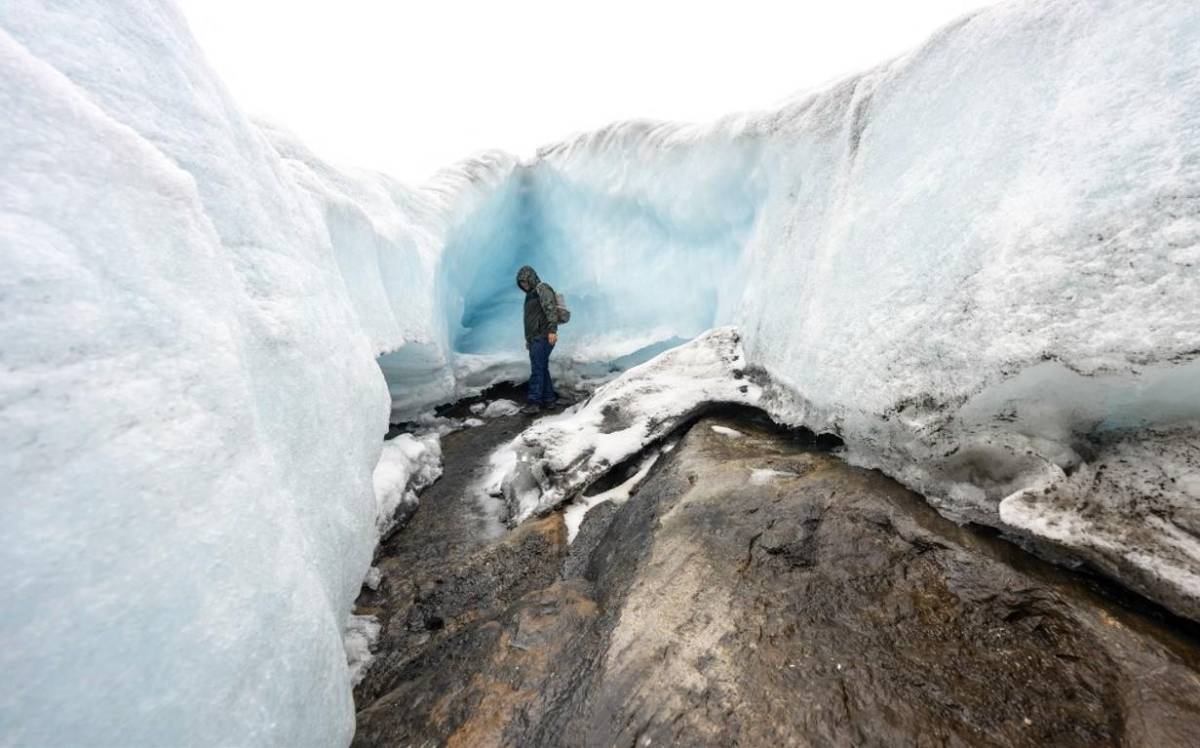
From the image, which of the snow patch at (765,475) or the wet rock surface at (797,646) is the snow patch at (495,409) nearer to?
the wet rock surface at (797,646)

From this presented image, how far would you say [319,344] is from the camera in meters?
2.71

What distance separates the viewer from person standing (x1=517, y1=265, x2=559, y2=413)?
7664mm

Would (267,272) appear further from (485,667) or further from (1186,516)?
(1186,516)

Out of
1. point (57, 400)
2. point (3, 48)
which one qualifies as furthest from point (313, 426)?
point (3, 48)

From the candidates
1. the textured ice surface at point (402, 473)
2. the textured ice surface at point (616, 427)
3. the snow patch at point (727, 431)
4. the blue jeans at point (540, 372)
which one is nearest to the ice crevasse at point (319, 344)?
the snow patch at point (727, 431)

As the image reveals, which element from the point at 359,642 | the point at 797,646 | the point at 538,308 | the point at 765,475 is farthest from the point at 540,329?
the point at 797,646

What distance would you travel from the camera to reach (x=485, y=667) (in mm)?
2139

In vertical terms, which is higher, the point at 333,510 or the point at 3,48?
the point at 3,48

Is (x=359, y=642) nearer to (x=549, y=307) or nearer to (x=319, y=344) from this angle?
(x=319, y=344)

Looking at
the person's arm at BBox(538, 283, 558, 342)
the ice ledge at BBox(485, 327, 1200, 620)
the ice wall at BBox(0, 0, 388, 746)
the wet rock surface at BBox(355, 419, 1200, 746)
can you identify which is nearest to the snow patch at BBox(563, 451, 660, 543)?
the ice ledge at BBox(485, 327, 1200, 620)

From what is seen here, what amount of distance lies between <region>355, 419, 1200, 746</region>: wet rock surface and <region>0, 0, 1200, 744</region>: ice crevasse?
29 cm

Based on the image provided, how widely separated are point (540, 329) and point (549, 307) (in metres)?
0.38

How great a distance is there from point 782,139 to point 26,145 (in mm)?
5385

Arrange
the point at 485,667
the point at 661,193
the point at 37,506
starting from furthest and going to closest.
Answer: the point at 661,193
the point at 485,667
the point at 37,506
